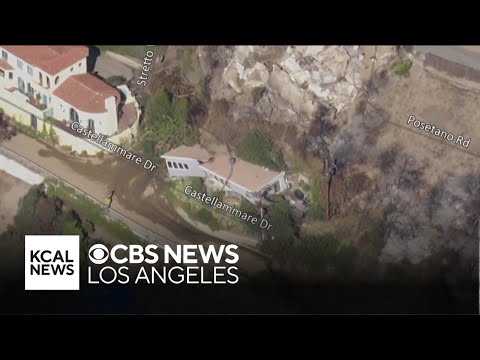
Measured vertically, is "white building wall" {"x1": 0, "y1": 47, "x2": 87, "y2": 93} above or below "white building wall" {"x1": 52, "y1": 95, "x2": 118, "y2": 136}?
above

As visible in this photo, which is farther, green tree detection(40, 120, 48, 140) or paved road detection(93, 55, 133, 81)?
green tree detection(40, 120, 48, 140)

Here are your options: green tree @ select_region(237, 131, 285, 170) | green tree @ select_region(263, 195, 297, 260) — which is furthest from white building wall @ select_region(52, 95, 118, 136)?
green tree @ select_region(263, 195, 297, 260)

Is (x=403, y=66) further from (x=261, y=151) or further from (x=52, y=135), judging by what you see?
(x=52, y=135)

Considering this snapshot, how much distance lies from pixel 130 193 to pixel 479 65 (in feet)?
10.2

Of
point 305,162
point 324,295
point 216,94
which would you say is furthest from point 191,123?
point 324,295

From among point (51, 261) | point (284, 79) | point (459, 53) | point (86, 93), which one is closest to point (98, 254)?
point (51, 261)

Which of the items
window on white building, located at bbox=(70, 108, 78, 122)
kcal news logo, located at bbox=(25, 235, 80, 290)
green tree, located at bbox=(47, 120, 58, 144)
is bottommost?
kcal news logo, located at bbox=(25, 235, 80, 290)

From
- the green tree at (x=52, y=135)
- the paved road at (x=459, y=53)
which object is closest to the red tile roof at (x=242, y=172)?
the green tree at (x=52, y=135)

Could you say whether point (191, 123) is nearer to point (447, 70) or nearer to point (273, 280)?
point (273, 280)

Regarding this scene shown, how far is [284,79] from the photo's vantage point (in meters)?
10.8

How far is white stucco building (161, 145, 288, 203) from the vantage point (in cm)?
1071

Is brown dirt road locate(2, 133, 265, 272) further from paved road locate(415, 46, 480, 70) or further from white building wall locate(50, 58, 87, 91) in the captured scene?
paved road locate(415, 46, 480, 70)

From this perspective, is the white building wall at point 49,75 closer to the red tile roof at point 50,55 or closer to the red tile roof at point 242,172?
the red tile roof at point 50,55

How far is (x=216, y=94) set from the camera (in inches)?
426
